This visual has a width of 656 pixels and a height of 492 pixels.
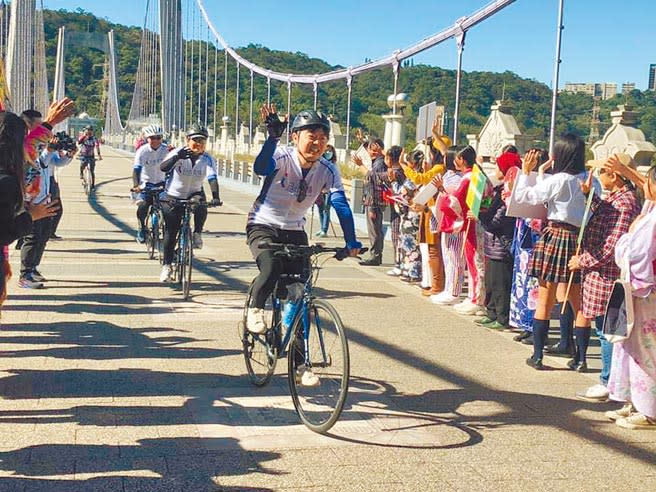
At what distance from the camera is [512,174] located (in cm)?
777

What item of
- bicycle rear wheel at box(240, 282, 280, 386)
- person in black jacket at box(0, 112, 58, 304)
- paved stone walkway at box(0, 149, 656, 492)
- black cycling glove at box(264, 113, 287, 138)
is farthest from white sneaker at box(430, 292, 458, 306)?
person in black jacket at box(0, 112, 58, 304)

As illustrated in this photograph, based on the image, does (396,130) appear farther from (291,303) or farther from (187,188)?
(291,303)

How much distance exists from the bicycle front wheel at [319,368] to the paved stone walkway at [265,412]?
12 centimetres

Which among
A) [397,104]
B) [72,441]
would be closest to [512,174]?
[72,441]

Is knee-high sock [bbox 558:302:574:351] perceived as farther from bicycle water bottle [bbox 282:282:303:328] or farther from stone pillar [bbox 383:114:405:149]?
stone pillar [bbox 383:114:405:149]

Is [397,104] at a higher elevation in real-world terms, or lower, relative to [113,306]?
higher

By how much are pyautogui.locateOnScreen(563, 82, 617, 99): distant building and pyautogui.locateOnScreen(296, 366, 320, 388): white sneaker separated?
68.7ft

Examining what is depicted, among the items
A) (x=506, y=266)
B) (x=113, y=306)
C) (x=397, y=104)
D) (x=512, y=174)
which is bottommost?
(x=113, y=306)

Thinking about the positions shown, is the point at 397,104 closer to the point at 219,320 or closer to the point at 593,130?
the point at 593,130

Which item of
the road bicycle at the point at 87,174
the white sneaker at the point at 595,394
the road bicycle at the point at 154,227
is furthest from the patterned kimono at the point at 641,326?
the road bicycle at the point at 87,174

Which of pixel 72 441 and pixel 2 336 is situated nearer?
pixel 72 441

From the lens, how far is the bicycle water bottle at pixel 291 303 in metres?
5.14

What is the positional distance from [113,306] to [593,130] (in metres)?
15.9

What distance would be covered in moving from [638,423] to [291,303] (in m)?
2.11
